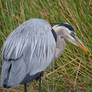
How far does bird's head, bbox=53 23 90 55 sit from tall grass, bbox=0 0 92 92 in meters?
0.53

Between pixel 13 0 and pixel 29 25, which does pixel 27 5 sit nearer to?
pixel 13 0

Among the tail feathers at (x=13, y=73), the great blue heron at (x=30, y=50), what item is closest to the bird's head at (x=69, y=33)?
the great blue heron at (x=30, y=50)

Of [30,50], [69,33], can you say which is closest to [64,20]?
[69,33]

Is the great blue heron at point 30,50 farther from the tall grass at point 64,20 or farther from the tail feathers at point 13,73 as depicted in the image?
the tall grass at point 64,20

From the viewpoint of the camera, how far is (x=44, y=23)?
5.00m

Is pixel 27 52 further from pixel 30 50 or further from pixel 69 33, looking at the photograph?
pixel 69 33

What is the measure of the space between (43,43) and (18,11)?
51.6 inches

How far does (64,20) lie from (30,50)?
140cm

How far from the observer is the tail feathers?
4.36 m

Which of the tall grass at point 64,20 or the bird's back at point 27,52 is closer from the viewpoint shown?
the bird's back at point 27,52

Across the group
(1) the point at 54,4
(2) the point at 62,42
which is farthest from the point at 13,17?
(2) the point at 62,42

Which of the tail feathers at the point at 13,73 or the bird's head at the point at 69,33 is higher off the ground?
the bird's head at the point at 69,33

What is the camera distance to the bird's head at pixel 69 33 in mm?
5137

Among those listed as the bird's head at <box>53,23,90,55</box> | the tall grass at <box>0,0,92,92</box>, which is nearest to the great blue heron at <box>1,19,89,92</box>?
the bird's head at <box>53,23,90,55</box>
